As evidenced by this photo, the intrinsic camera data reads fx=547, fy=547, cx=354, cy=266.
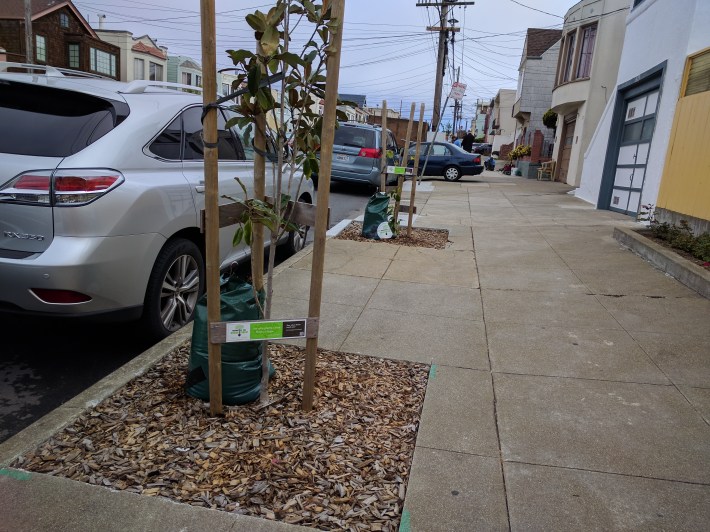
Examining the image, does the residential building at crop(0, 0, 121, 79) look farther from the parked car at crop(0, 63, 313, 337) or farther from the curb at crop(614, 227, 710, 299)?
the parked car at crop(0, 63, 313, 337)

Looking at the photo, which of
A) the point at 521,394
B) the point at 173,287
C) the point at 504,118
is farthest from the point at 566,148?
the point at 504,118

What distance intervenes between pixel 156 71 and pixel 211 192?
166 ft

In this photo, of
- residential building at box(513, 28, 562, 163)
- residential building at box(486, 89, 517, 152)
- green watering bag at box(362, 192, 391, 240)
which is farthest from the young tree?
residential building at box(486, 89, 517, 152)

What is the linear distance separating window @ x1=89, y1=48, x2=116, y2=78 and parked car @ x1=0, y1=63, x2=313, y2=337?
3843 centimetres

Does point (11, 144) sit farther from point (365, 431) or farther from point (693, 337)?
point (693, 337)

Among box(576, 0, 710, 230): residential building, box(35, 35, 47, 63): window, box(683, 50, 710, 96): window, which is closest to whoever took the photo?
box(576, 0, 710, 230): residential building

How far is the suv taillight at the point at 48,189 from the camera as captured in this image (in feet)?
10.4

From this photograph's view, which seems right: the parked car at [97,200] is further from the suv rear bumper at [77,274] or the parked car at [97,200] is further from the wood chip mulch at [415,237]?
the wood chip mulch at [415,237]

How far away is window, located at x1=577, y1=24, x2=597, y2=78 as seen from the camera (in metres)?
19.2

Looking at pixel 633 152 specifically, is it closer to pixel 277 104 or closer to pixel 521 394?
pixel 521 394

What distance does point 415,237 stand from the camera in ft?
27.8

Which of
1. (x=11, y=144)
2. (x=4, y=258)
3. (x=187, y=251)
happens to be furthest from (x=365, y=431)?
(x=11, y=144)

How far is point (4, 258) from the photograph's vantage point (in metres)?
3.16

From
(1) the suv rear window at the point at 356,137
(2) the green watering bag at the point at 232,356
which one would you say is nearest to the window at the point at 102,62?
(1) the suv rear window at the point at 356,137
